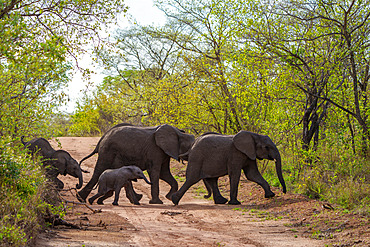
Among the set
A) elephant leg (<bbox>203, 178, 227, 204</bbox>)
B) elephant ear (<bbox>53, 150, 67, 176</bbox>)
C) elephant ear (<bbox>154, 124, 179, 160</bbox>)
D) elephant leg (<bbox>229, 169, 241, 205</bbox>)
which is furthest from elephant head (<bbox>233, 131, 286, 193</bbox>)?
elephant ear (<bbox>53, 150, 67, 176</bbox>)

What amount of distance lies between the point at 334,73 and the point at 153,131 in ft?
19.0

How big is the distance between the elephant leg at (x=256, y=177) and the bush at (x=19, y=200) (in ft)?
22.2

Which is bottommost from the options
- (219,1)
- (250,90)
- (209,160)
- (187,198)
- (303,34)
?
(187,198)

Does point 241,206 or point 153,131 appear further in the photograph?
point 153,131

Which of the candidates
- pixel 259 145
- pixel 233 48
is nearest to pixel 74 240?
pixel 259 145

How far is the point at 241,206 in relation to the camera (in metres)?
13.3

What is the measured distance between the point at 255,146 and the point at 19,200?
822 centimetres

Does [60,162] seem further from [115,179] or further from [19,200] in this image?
[19,200]

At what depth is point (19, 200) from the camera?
7.43m

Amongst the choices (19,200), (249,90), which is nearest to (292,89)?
(249,90)

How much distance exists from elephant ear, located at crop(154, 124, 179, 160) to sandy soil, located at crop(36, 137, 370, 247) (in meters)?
2.49

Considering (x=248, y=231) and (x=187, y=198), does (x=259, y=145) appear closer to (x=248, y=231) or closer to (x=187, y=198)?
(x=187, y=198)

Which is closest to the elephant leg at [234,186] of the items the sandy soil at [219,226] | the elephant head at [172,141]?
the sandy soil at [219,226]

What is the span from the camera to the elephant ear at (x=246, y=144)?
1399cm
